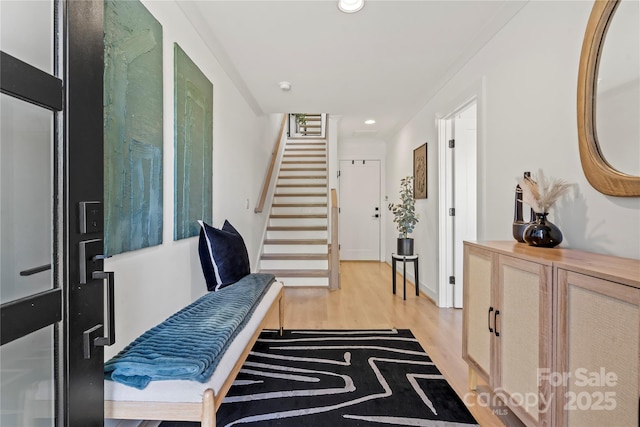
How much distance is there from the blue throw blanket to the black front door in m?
0.19

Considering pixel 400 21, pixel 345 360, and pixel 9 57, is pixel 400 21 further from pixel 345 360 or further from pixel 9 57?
pixel 345 360

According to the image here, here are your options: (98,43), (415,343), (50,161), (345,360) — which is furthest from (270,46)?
(415,343)

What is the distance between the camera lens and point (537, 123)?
182 centimetres

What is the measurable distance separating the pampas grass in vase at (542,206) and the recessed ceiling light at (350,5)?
1.43 metres

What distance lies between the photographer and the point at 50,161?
2.65 ft

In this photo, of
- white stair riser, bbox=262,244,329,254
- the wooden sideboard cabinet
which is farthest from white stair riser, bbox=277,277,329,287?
the wooden sideboard cabinet

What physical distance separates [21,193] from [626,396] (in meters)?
1.72

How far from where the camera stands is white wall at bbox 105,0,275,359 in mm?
1408

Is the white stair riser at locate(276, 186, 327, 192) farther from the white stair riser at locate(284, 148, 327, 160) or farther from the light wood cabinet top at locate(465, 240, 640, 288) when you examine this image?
the light wood cabinet top at locate(465, 240, 640, 288)

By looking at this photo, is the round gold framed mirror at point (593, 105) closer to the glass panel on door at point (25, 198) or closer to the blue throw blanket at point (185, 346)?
the blue throw blanket at point (185, 346)

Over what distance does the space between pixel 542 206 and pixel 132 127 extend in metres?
2.02

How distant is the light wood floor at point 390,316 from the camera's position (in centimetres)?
207

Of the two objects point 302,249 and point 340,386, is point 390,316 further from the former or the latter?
point 302,249

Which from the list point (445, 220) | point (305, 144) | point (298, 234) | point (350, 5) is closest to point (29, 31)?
point (350, 5)
